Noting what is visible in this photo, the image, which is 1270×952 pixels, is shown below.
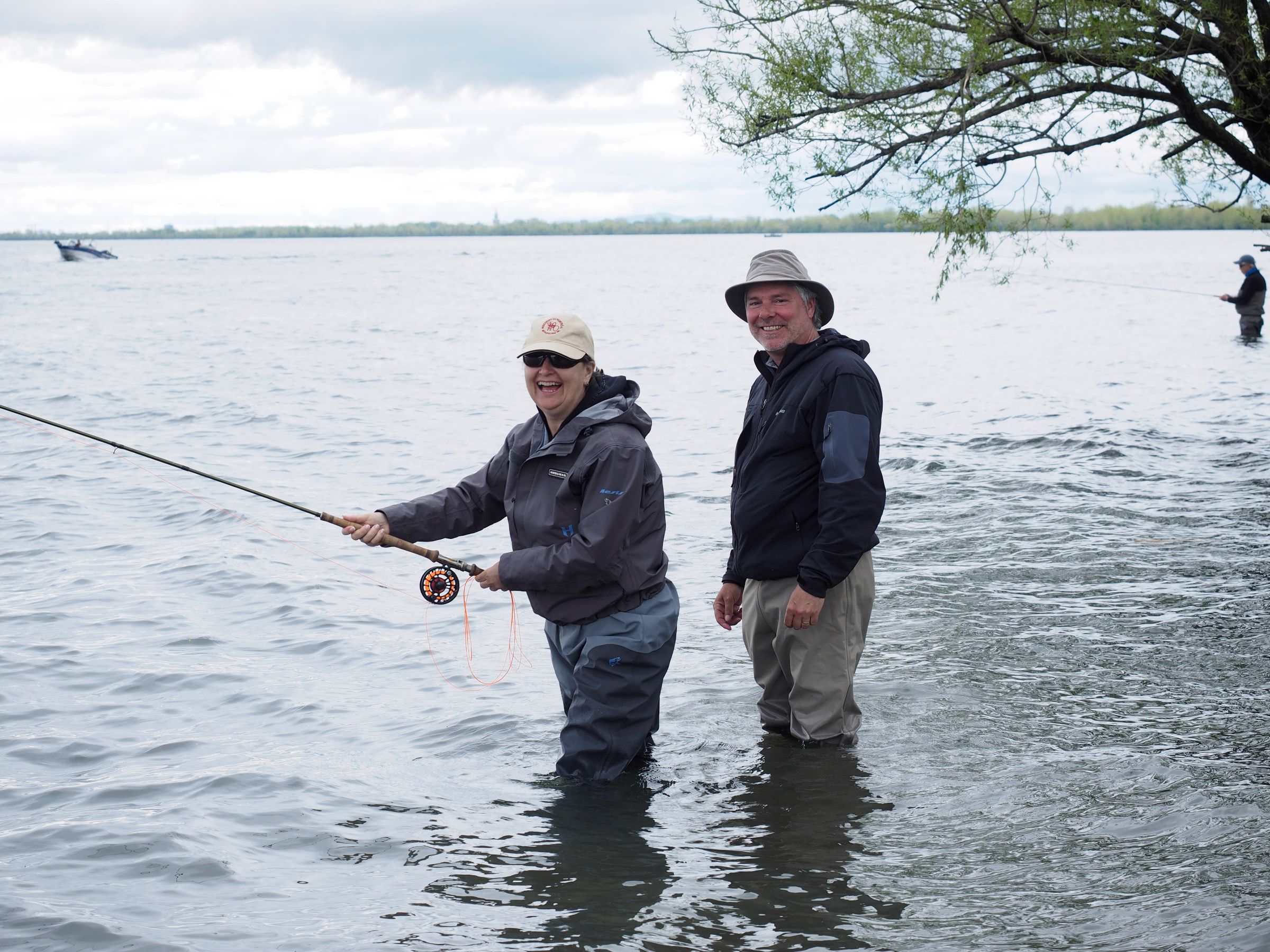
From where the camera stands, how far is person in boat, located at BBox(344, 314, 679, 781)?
460cm

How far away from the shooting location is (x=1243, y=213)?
38.8 feet

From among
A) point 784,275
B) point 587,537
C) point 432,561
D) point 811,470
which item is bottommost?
point 432,561

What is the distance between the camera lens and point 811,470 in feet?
15.9

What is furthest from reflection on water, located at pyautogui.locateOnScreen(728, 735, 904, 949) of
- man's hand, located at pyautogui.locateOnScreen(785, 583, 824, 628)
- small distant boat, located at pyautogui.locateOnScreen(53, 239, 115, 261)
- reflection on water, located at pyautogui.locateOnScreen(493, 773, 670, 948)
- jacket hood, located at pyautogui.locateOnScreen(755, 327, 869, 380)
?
small distant boat, located at pyautogui.locateOnScreen(53, 239, 115, 261)

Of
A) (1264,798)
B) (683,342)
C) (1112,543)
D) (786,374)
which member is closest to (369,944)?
(786,374)

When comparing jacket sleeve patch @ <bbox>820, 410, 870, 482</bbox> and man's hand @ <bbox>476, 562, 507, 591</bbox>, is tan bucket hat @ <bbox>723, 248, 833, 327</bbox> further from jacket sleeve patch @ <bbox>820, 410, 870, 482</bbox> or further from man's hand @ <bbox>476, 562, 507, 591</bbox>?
man's hand @ <bbox>476, 562, 507, 591</bbox>

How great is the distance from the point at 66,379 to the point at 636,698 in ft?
73.8

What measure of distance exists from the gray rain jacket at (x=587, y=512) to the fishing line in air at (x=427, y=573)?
31 centimetres

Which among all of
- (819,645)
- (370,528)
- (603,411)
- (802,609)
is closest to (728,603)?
(819,645)

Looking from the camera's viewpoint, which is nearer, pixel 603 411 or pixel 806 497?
pixel 603 411

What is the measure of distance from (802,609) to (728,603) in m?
0.72

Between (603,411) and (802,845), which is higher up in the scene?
(603,411)

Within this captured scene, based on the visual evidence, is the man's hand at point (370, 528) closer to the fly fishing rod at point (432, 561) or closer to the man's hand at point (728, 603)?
the fly fishing rod at point (432, 561)

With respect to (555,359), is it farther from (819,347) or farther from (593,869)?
(593,869)
